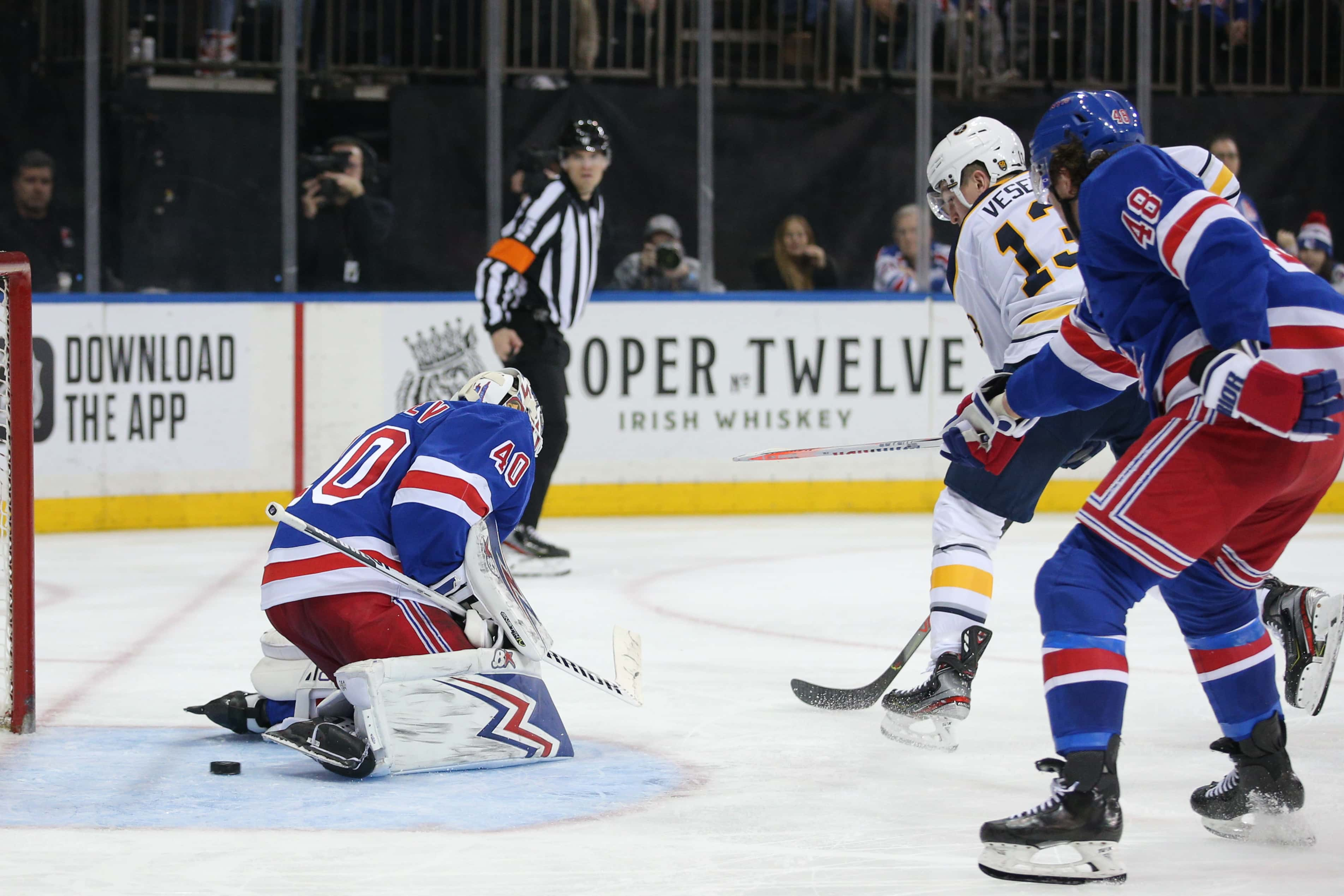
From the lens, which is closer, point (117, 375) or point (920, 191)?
point (117, 375)

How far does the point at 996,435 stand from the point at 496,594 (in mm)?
900

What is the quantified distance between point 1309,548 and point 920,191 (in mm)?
2336

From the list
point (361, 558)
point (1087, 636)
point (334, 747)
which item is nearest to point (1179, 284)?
point (1087, 636)

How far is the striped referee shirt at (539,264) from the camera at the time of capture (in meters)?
5.59

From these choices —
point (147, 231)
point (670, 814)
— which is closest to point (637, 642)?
point (670, 814)

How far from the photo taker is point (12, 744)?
291cm

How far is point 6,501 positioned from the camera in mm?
3012

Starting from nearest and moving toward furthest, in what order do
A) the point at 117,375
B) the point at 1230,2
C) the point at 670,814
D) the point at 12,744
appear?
the point at 670,814 → the point at 12,744 → the point at 117,375 → the point at 1230,2

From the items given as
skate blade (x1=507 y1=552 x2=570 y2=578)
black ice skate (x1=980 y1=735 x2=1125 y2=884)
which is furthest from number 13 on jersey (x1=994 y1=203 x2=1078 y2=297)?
skate blade (x1=507 y1=552 x2=570 y2=578)

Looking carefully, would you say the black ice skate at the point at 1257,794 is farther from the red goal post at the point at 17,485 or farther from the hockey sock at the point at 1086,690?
the red goal post at the point at 17,485

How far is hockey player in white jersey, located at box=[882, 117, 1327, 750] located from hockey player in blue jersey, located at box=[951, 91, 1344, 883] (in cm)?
63

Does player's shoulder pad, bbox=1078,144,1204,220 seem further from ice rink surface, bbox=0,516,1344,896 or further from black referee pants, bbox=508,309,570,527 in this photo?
black referee pants, bbox=508,309,570,527

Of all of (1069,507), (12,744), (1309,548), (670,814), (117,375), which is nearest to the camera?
(670,814)

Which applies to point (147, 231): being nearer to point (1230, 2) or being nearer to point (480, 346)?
point (480, 346)
